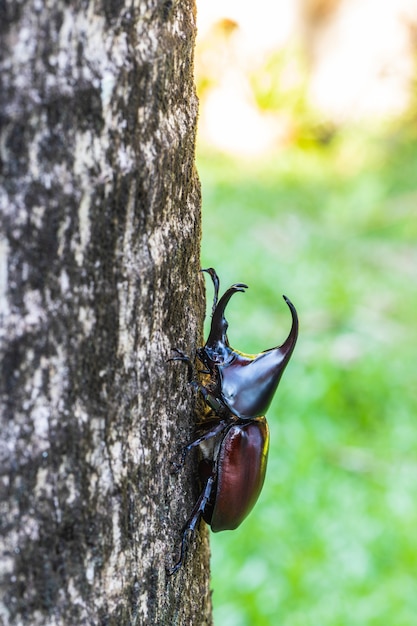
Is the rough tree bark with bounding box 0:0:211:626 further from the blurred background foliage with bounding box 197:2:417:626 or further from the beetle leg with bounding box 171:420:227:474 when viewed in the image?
the blurred background foliage with bounding box 197:2:417:626

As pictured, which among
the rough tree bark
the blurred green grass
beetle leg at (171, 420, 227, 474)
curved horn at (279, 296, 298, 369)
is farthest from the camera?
the blurred green grass

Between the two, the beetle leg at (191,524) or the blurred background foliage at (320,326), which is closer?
the beetle leg at (191,524)

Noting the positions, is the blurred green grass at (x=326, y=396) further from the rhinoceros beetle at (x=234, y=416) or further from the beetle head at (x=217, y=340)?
the beetle head at (x=217, y=340)

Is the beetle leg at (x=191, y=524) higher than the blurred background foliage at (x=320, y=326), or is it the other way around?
the blurred background foliage at (x=320, y=326)

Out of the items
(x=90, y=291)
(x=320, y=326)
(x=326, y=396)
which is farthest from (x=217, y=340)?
(x=320, y=326)

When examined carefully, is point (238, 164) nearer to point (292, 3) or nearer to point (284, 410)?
point (292, 3)

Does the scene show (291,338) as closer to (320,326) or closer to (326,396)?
(326,396)

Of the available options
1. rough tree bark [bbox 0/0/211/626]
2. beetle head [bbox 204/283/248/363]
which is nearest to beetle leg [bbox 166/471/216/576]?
rough tree bark [bbox 0/0/211/626]

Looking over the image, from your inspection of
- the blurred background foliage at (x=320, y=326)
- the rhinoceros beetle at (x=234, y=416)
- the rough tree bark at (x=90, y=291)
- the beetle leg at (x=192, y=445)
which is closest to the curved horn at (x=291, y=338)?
the rhinoceros beetle at (x=234, y=416)
